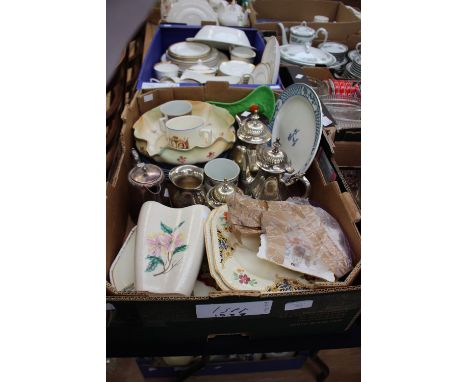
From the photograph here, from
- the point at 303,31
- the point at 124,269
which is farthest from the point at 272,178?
the point at 303,31

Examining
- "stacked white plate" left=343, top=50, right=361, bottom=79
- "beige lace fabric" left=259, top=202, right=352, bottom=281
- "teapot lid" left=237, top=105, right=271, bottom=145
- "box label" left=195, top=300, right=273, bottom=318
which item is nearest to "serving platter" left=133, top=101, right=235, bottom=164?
"teapot lid" left=237, top=105, right=271, bottom=145

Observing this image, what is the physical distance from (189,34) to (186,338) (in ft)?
4.51

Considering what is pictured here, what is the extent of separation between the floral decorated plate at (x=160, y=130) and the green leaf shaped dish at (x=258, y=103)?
41 mm

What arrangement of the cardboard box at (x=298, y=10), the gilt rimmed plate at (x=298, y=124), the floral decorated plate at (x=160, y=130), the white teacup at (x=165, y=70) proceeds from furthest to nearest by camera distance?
the cardboard box at (x=298, y=10) < the white teacup at (x=165, y=70) < the floral decorated plate at (x=160, y=130) < the gilt rimmed plate at (x=298, y=124)

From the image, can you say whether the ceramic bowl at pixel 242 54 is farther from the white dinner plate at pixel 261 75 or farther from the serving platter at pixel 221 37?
the white dinner plate at pixel 261 75

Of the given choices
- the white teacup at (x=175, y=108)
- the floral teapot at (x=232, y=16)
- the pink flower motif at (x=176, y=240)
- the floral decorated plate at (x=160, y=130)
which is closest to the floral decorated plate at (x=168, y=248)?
the pink flower motif at (x=176, y=240)

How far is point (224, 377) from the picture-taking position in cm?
105

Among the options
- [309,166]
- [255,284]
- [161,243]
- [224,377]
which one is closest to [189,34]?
[309,166]

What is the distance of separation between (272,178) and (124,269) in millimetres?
369

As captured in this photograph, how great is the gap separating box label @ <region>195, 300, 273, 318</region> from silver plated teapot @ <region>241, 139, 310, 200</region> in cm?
26

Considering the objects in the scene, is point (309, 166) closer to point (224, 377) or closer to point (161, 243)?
point (161, 243)

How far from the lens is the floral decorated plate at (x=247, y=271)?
0.61 meters

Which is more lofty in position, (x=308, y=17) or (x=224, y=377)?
(x=308, y=17)

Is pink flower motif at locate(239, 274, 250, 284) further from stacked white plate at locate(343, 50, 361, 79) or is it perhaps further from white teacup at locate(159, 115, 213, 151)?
stacked white plate at locate(343, 50, 361, 79)
